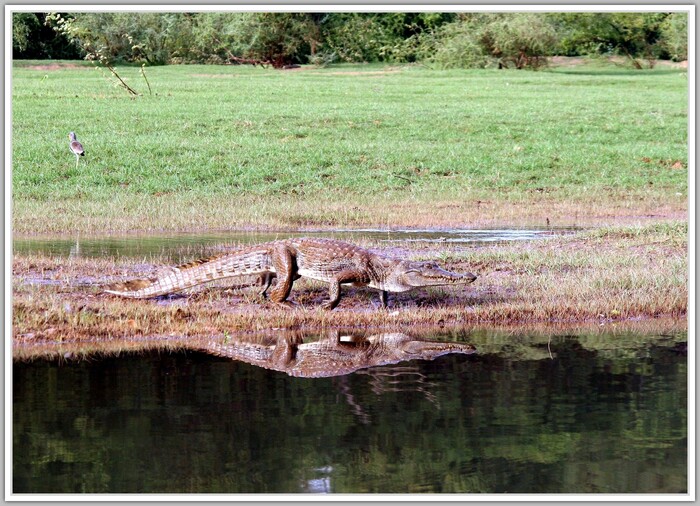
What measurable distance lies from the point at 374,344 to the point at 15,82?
40.0ft

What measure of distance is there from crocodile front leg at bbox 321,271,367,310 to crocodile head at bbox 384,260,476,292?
10.2 inches

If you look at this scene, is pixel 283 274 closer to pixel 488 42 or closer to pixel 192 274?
pixel 192 274

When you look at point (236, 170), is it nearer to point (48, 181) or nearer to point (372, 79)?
point (48, 181)

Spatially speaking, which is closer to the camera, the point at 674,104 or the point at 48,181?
the point at 48,181

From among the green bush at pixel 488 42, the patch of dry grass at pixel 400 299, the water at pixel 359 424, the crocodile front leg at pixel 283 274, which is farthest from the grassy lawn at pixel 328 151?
the water at pixel 359 424

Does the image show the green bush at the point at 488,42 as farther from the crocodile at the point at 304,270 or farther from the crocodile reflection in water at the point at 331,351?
the crocodile reflection in water at the point at 331,351

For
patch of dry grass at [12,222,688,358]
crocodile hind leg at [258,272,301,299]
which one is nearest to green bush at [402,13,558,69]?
patch of dry grass at [12,222,688,358]

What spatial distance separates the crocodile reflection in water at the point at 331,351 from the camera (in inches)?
287

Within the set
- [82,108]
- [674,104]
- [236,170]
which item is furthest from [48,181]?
[674,104]

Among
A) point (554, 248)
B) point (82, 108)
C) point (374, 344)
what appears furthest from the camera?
point (82, 108)

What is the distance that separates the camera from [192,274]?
29.6ft

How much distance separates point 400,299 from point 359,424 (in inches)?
131

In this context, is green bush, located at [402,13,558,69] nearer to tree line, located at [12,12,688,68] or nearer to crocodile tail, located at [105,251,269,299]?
tree line, located at [12,12,688,68]

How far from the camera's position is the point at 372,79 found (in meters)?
18.8
